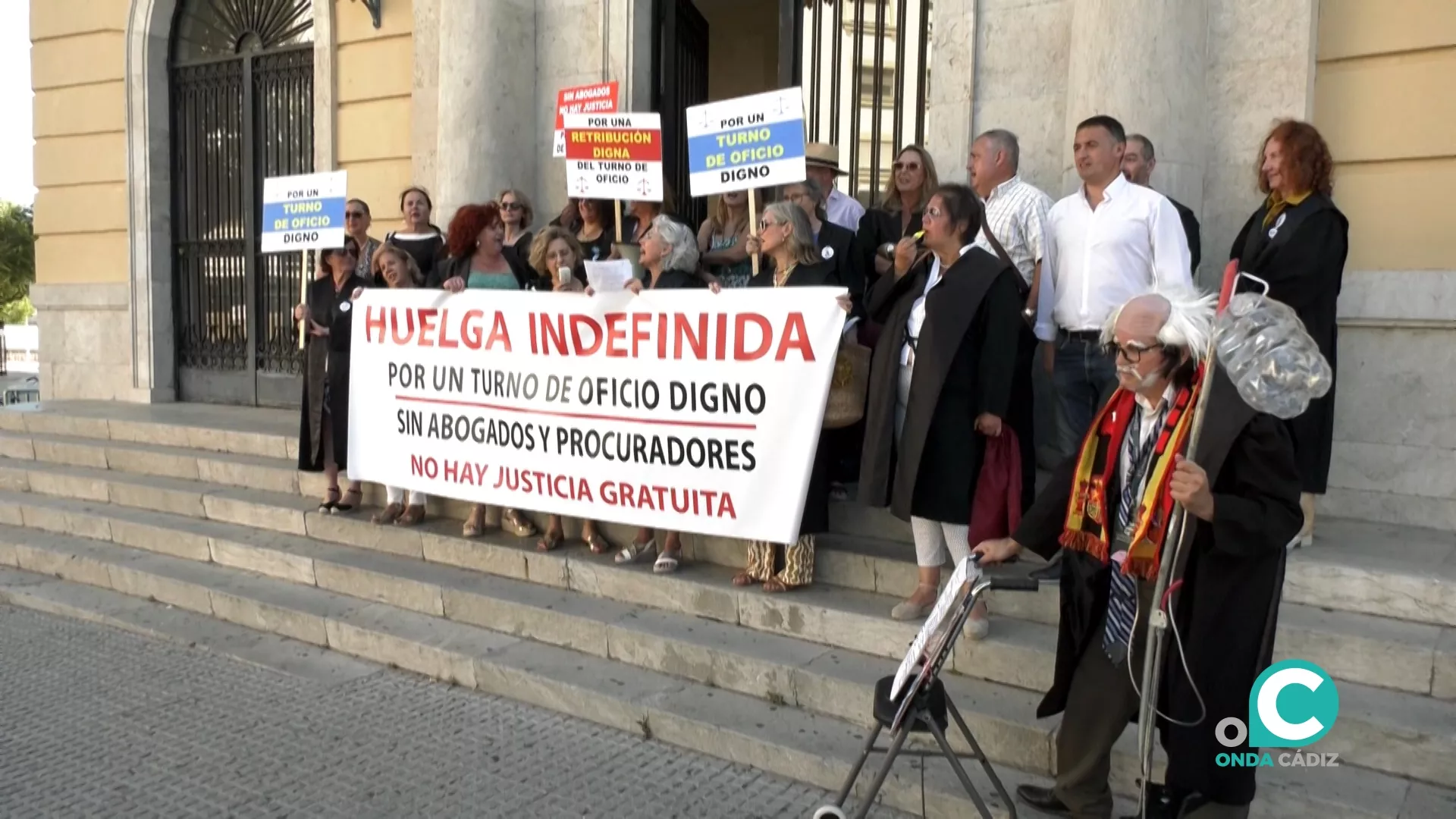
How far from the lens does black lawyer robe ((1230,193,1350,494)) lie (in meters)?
4.58

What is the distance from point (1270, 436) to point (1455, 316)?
325 cm

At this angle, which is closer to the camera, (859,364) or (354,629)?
(859,364)

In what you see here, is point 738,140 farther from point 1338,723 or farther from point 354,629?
point 1338,723

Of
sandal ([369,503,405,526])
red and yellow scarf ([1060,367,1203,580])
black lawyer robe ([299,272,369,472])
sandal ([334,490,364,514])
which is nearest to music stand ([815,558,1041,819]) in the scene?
red and yellow scarf ([1060,367,1203,580])

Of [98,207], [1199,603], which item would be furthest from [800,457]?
[98,207]

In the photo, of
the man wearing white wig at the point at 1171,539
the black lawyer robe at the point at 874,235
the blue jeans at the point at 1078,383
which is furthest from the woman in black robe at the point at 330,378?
the man wearing white wig at the point at 1171,539

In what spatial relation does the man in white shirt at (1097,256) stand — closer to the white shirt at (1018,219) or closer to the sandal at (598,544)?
the white shirt at (1018,219)

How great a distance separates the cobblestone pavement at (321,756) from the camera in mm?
4020

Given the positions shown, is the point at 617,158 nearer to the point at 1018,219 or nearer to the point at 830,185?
the point at 830,185

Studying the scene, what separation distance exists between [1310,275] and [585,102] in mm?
4469

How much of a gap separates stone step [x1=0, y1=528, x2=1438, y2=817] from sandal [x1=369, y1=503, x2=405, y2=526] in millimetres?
511

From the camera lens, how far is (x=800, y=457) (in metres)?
4.90

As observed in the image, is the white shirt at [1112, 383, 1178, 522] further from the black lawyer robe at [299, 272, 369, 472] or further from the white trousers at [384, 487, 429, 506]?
the black lawyer robe at [299, 272, 369, 472]

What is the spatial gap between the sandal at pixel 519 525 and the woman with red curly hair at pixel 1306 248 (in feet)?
13.3
